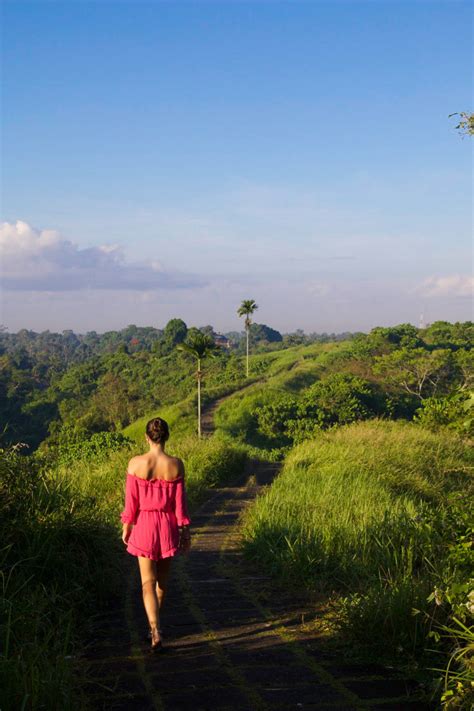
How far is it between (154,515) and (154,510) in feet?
0.11

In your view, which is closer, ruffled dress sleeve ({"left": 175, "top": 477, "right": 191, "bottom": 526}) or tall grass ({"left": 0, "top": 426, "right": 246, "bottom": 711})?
tall grass ({"left": 0, "top": 426, "right": 246, "bottom": 711})

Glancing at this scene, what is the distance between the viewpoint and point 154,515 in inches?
180

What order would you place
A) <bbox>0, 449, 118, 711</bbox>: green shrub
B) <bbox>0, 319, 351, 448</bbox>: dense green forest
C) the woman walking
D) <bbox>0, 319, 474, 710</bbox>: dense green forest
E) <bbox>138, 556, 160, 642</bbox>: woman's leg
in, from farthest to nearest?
1. <bbox>0, 319, 351, 448</bbox>: dense green forest
2. the woman walking
3. <bbox>138, 556, 160, 642</bbox>: woman's leg
4. <bbox>0, 319, 474, 710</bbox>: dense green forest
5. <bbox>0, 449, 118, 711</bbox>: green shrub

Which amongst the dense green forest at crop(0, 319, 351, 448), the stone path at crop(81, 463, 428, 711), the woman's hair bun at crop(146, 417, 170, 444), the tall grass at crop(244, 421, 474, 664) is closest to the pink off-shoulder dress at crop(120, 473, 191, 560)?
the woman's hair bun at crop(146, 417, 170, 444)

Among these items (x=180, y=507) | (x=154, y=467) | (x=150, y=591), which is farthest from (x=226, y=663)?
(x=154, y=467)

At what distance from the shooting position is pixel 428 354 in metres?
60.2

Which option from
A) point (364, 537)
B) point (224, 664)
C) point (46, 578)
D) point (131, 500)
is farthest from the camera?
point (364, 537)

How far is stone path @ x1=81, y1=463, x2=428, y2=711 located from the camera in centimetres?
363

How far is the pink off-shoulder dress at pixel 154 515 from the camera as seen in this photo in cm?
454

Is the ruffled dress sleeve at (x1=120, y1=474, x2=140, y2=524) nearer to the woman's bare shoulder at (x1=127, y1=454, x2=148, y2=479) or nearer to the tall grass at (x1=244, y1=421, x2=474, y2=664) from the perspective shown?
the woman's bare shoulder at (x1=127, y1=454, x2=148, y2=479)

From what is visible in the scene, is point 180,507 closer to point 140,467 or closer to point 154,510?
point 154,510

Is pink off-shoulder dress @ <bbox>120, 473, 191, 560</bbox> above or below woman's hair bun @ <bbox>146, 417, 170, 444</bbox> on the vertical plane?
below

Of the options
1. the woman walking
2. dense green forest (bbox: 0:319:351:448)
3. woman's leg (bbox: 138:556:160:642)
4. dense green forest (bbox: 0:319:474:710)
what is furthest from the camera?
dense green forest (bbox: 0:319:351:448)

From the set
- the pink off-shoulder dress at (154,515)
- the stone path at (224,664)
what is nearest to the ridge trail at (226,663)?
the stone path at (224,664)
